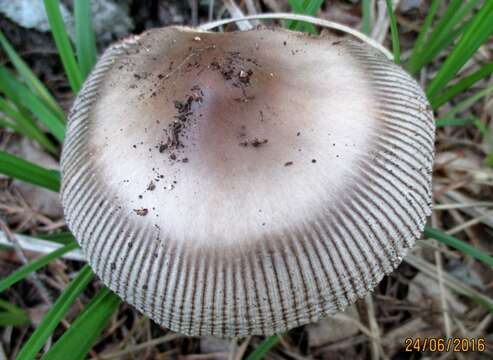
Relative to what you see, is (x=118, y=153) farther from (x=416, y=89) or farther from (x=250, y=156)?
(x=416, y=89)

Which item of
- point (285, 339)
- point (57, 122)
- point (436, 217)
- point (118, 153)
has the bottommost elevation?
point (285, 339)

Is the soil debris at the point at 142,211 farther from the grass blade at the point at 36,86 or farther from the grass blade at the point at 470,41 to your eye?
the grass blade at the point at 470,41

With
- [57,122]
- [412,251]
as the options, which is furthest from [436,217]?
[57,122]

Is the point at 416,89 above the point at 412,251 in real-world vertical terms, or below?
above

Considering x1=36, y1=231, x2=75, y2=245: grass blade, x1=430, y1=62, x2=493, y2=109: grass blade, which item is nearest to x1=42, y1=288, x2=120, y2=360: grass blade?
x1=36, y1=231, x2=75, y2=245: grass blade

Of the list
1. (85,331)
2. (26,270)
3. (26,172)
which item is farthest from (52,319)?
(26,172)

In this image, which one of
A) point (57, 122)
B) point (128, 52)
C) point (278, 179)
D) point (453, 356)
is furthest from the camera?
point (57, 122)
